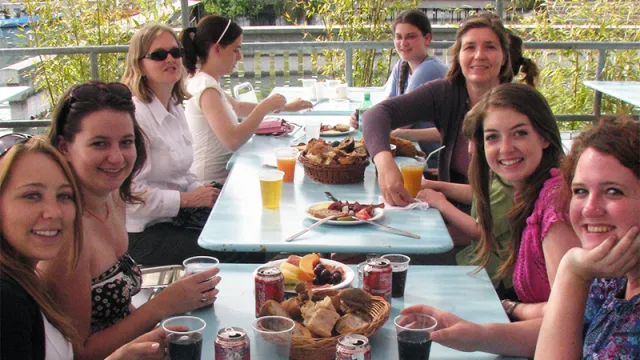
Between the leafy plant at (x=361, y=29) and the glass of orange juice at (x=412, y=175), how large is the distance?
14.3 feet

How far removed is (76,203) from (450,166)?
198cm

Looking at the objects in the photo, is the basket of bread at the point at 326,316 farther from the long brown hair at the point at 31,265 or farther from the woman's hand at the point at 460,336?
the long brown hair at the point at 31,265

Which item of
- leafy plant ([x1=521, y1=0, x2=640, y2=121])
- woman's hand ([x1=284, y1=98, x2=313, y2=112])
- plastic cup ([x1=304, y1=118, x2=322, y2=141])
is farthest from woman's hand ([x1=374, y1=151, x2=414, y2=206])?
leafy plant ([x1=521, y1=0, x2=640, y2=121])

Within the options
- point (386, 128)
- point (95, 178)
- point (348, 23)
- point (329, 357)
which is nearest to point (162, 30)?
point (386, 128)

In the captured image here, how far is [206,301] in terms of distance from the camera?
188cm

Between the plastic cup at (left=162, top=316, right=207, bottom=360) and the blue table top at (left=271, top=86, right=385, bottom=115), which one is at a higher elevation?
the blue table top at (left=271, top=86, right=385, bottom=115)

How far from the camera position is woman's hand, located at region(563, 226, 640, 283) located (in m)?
1.41

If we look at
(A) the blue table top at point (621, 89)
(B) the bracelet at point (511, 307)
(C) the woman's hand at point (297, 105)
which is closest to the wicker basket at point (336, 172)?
(B) the bracelet at point (511, 307)

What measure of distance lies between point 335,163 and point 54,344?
1.52m

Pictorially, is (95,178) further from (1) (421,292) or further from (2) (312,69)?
(2) (312,69)

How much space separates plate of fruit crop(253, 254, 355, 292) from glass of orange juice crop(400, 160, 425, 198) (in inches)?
31.9

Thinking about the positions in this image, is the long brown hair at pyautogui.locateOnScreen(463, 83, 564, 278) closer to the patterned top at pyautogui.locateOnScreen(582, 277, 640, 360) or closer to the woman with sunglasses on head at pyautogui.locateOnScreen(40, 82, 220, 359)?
the patterned top at pyautogui.locateOnScreen(582, 277, 640, 360)

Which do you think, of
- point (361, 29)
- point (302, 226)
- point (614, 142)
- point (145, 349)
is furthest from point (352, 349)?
point (361, 29)

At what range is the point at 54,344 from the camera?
5.18 ft
